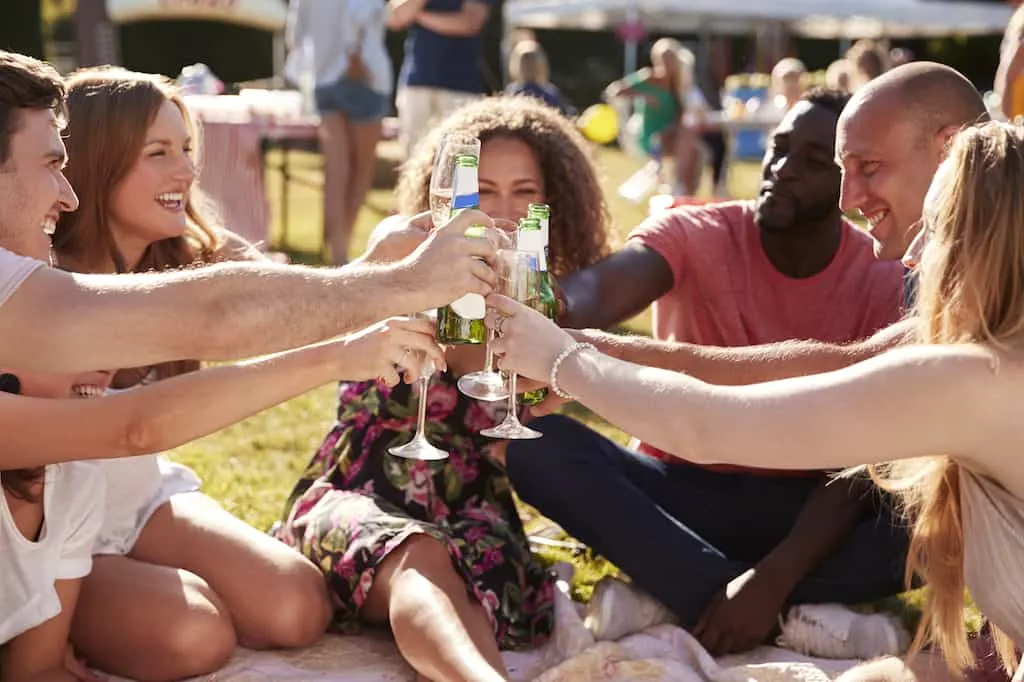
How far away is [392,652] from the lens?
3904 millimetres

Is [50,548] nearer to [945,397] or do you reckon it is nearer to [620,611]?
[620,611]

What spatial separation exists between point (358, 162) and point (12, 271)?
756cm

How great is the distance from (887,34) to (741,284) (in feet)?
89.3

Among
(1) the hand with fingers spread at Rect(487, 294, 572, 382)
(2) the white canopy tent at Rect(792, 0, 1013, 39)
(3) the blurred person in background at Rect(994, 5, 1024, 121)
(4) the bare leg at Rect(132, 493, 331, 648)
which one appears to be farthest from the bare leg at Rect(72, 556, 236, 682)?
(2) the white canopy tent at Rect(792, 0, 1013, 39)

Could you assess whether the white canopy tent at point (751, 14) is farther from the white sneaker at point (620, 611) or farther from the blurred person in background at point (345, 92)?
the white sneaker at point (620, 611)

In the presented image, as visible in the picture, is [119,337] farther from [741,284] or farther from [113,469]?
[741,284]

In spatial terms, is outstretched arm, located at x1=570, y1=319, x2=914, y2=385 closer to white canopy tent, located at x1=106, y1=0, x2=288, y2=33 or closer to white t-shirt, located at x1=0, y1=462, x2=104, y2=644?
white t-shirt, located at x1=0, y1=462, x2=104, y2=644

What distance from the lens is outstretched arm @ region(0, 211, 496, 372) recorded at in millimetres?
2740

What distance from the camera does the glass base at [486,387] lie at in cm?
355

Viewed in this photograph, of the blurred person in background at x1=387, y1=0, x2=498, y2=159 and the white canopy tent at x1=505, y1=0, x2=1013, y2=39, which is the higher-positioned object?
the white canopy tent at x1=505, y1=0, x2=1013, y2=39

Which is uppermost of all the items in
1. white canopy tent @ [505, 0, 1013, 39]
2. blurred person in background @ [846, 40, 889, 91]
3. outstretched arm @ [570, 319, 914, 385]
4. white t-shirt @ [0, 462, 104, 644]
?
white canopy tent @ [505, 0, 1013, 39]

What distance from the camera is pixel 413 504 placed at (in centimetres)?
404

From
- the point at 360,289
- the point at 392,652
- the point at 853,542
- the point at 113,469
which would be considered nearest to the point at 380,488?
the point at 392,652

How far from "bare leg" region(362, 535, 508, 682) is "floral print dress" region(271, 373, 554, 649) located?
76 mm
